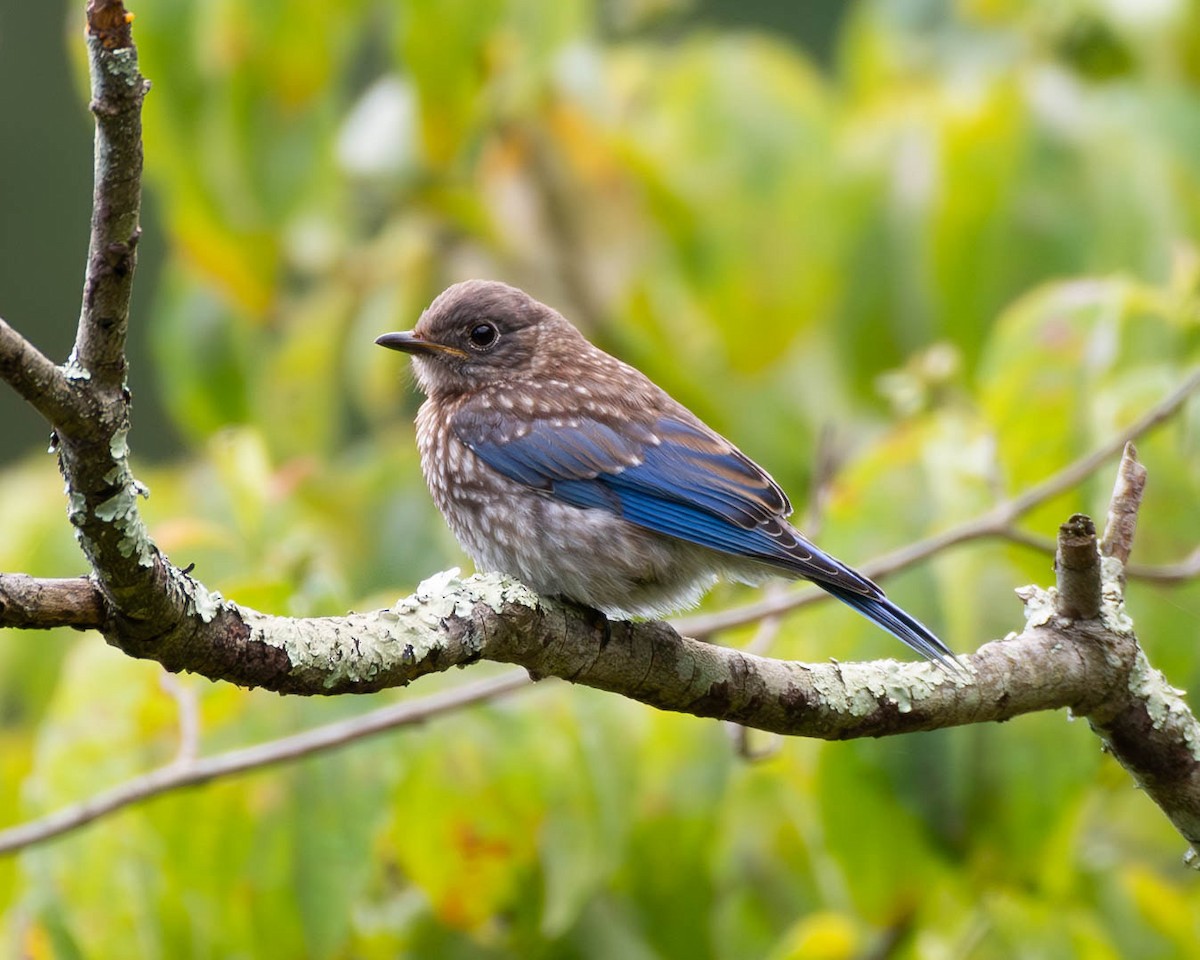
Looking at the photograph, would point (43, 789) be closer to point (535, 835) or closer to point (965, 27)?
point (535, 835)

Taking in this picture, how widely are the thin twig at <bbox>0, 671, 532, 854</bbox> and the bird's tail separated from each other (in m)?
0.65

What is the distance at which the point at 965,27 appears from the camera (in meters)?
5.42

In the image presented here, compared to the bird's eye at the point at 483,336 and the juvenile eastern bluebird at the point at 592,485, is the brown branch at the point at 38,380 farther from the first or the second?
the bird's eye at the point at 483,336

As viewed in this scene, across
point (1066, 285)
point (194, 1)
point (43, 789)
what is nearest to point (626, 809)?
point (43, 789)

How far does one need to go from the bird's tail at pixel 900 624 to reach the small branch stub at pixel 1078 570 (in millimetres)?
223

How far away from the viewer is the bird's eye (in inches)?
165

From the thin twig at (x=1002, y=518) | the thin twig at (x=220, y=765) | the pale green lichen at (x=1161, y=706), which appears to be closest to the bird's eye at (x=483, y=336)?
the thin twig at (x=1002, y=518)

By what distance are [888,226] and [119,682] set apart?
2.41 meters

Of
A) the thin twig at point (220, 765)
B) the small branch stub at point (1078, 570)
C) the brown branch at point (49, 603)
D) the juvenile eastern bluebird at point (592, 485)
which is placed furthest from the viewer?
the juvenile eastern bluebird at point (592, 485)

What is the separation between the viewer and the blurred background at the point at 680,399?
10.4 ft

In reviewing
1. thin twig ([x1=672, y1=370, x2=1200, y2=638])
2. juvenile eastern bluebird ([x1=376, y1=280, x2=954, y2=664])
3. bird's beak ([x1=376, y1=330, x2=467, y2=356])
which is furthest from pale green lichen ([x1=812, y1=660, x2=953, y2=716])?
bird's beak ([x1=376, y1=330, x2=467, y2=356])

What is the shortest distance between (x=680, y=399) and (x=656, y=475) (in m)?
1.18

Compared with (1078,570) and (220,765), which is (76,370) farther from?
(1078,570)

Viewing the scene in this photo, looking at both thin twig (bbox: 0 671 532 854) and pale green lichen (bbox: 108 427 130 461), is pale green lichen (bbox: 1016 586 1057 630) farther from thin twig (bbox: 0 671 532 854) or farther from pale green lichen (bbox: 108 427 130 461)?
pale green lichen (bbox: 108 427 130 461)
